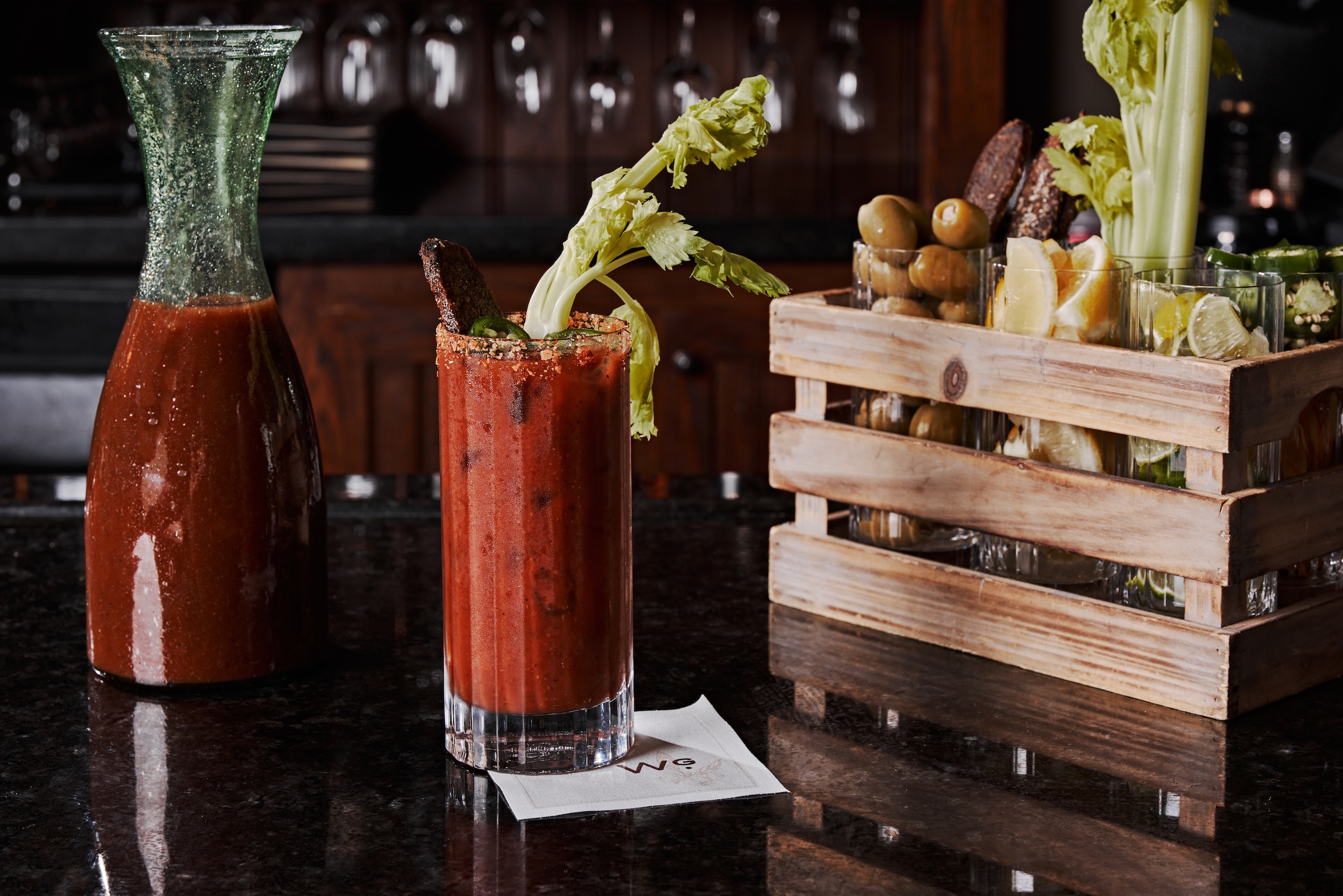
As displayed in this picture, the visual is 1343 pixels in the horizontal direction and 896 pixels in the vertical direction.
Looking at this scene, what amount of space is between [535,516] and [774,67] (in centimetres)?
242

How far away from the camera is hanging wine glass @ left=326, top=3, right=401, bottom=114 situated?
10.00 ft

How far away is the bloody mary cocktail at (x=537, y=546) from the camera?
73 centimetres

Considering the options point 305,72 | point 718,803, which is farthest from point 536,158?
point 718,803

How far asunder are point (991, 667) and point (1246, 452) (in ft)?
0.63

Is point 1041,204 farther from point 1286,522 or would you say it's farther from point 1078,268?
point 1286,522

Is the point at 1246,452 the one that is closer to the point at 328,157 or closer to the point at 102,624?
the point at 102,624

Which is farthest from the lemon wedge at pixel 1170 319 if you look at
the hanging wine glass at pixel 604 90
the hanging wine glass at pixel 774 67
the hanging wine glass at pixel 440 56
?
the hanging wine glass at pixel 440 56

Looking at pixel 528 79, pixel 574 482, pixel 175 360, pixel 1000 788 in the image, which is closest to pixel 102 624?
pixel 175 360

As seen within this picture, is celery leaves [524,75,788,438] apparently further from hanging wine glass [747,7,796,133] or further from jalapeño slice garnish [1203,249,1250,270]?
hanging wine glass [747,7,796,133]

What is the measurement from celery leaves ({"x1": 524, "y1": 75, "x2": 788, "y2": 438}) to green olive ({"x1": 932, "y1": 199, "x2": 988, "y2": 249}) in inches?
9.1

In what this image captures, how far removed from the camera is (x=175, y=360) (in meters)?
0.85

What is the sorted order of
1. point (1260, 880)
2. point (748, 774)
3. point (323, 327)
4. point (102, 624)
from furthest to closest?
1. point (323, 327)
2. point (102, 624)
3. point (748, 774)
4. point (1260, 880)

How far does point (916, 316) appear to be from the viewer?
0.97 m

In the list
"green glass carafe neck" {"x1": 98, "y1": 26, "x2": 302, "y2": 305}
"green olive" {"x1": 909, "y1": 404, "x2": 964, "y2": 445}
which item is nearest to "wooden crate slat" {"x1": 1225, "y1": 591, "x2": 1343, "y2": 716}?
"green olive" {"x1": 909, "y1": 404, "x2": 964, "y2": 445}
